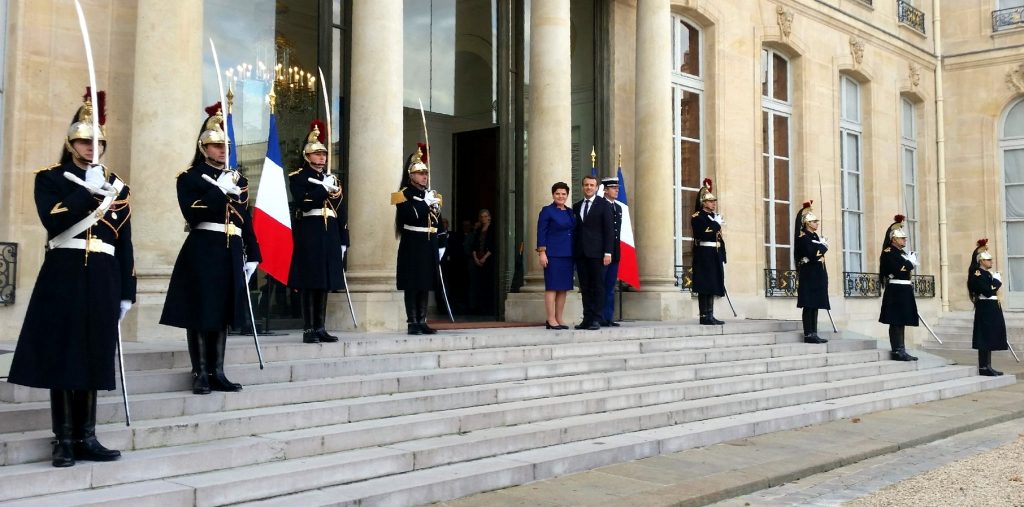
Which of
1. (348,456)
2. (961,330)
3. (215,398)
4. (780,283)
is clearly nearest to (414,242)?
(215,398)

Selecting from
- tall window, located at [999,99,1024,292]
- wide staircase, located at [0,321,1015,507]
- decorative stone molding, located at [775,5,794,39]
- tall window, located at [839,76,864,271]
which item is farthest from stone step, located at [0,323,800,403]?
tall window, located at [999,99,1024,292]

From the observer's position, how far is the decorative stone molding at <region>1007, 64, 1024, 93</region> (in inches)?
782

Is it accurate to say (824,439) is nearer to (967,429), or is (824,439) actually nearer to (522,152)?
(967,429)

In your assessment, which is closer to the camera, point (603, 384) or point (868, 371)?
point (603, 384)

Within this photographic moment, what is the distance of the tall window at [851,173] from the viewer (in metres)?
18.7

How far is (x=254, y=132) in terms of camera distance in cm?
1026

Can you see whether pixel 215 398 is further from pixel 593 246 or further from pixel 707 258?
pixel 707 258

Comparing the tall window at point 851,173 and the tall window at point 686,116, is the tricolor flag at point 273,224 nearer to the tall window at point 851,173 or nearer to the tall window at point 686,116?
the tall window at point 686,116

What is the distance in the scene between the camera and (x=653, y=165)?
13344 mm

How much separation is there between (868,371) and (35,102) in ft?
31.0

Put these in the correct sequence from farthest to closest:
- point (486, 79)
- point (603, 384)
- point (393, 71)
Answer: point (486, 79), point (393, 71), point (603, 384)

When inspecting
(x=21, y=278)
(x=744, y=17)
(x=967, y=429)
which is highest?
(x=744, y=17)

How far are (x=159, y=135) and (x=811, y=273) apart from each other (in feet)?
26.2

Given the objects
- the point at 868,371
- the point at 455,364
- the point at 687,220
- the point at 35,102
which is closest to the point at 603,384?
the point at 455,364
